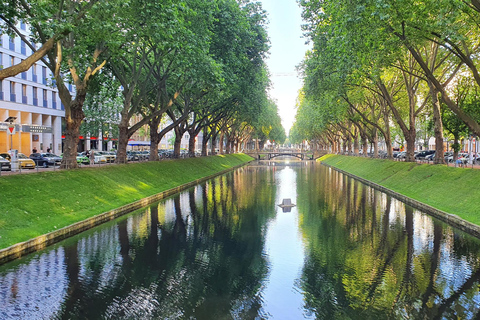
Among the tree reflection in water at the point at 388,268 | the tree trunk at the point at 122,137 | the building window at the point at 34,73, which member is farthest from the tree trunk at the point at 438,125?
the building window at the point at 34,73

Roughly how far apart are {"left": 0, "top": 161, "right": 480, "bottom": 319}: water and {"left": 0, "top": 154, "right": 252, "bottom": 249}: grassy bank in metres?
1.37

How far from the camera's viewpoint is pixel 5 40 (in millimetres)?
47719

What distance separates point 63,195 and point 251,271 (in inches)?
450

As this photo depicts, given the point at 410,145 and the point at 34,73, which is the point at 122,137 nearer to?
the point at 410,145

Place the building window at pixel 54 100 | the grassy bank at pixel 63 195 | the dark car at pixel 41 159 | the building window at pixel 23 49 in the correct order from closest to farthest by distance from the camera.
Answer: the grassy bank at pixel 63 195
the dark car at pixel 41 159
the building window at pixel 23 49
the building window at pixel 54 100

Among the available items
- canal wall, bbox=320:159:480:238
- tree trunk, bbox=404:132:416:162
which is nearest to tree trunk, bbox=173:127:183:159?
tree trunk, bbox=404:132:416:162

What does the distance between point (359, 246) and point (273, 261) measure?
349 cm

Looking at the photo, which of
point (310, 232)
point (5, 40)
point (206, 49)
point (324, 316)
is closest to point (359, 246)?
point (310, 232)

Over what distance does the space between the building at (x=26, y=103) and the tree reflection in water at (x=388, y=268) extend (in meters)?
39.9

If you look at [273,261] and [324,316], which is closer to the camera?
[324,316]

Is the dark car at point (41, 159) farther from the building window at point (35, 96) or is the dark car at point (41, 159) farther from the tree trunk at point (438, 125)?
the tree trunk at point (438, 125)

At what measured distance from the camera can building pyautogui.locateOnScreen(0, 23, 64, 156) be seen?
48.5 meters

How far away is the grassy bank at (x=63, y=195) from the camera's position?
45.4 ft

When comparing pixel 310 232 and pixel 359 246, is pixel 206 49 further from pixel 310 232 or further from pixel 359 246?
pixel 359 246
